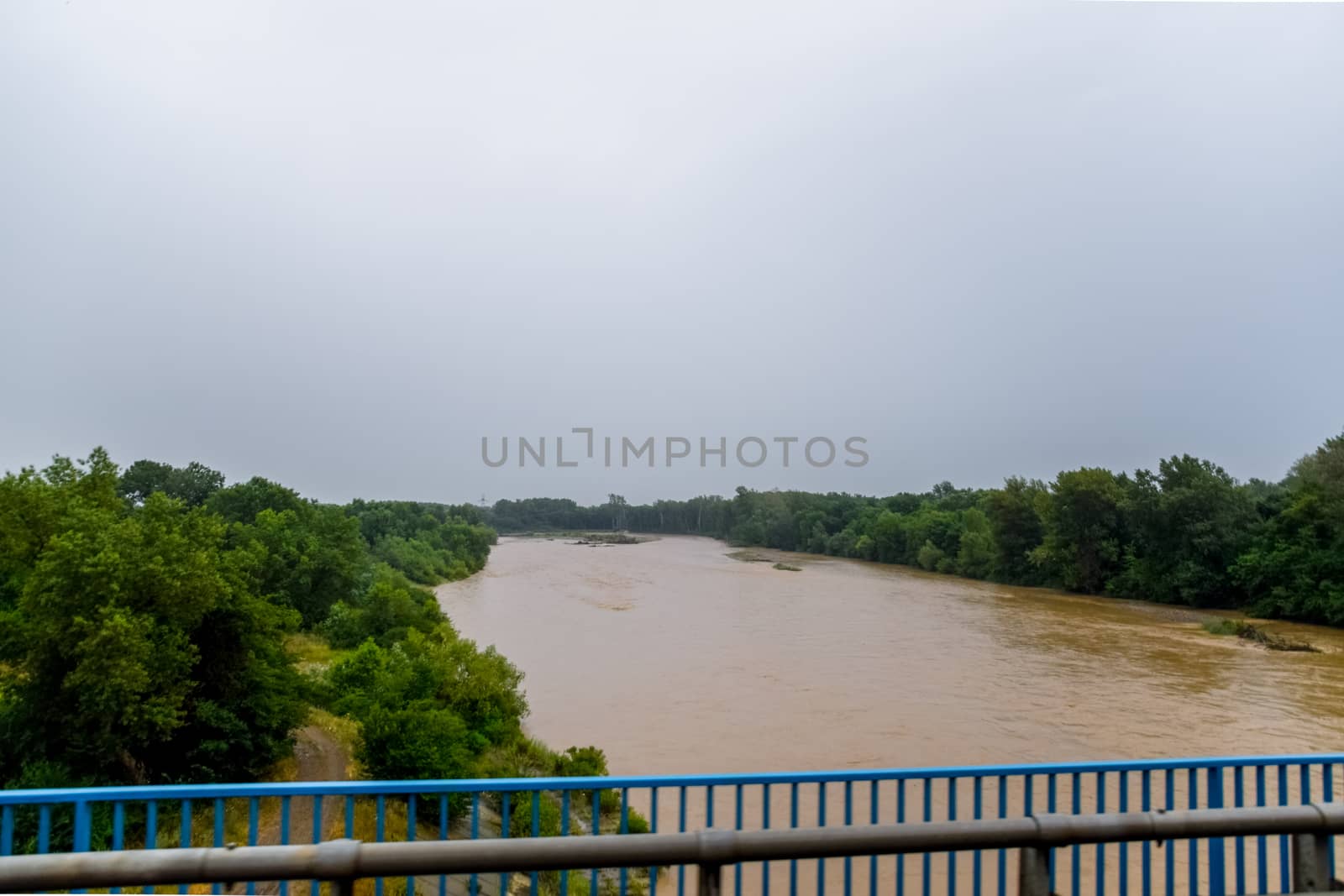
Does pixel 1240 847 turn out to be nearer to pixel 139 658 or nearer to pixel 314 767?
pixel 139 658

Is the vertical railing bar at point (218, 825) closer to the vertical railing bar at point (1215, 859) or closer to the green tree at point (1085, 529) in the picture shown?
the vertical railing bar at point (1215, 859)

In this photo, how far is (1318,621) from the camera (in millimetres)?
28047

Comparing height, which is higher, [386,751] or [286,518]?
[286,518]

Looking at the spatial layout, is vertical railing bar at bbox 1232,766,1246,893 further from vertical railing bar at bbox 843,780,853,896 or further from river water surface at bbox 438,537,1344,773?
river water surface at bbox 438,537,1344,773

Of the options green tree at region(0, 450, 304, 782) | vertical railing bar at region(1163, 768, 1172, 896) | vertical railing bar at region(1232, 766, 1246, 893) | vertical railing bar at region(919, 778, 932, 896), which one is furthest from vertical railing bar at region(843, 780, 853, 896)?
green tree at region(0, 450, 304, 782)

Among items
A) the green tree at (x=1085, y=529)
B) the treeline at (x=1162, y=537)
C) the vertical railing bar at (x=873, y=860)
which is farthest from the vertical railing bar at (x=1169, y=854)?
the green tree at (x=1085, y=529)

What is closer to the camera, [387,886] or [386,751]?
[387,886]

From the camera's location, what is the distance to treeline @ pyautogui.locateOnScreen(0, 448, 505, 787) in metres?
10.1

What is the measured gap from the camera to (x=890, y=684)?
18469 millimetres

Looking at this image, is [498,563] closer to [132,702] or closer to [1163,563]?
[1163,563]

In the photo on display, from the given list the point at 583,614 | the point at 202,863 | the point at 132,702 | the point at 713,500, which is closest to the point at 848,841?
the point at 202,863

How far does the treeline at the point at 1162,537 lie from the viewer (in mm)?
28797

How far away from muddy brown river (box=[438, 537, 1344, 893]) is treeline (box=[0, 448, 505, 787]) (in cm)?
304

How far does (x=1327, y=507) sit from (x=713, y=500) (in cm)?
9437
